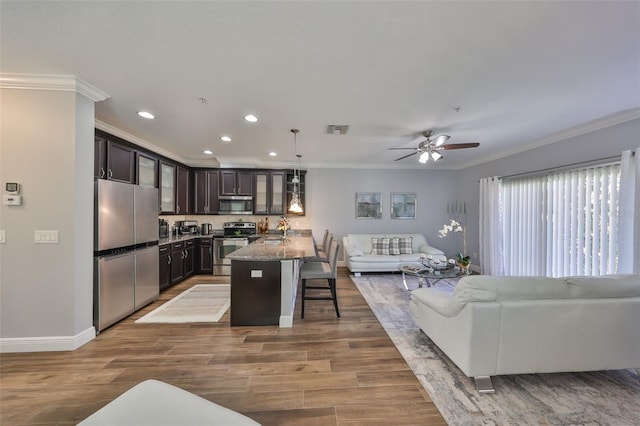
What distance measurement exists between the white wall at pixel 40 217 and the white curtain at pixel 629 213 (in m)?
6.13

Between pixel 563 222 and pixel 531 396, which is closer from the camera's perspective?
pixel 531 396

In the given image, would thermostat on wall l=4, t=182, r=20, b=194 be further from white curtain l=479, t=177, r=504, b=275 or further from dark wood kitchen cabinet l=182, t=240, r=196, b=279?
white curtain l=479, t=177, r=504, b=275

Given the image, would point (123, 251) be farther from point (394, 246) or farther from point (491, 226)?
point (491, 226)

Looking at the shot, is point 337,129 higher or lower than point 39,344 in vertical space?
higher

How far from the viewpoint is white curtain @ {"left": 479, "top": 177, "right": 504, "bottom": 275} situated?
4.99 meters

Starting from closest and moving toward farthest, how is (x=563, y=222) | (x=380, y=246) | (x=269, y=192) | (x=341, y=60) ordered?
(x=341, y=60), (x=563, y=222), (x=380, y=246), (x=269, y=192)

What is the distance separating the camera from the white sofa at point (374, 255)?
17.7 feet

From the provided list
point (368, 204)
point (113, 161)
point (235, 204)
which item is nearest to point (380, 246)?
point (368, 204)

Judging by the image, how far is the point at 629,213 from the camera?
2.91 meters

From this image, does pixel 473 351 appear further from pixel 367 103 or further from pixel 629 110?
pixel 629 110

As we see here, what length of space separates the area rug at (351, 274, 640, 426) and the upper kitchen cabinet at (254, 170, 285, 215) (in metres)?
4.24

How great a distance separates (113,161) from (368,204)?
16.9 ft

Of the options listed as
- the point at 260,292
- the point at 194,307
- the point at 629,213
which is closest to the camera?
the point at 629,213

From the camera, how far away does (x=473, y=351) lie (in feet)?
6.26
